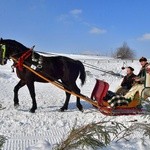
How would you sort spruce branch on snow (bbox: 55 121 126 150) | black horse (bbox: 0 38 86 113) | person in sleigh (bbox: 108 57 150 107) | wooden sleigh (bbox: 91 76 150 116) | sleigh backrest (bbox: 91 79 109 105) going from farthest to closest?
1. black horse (bbox: 0 38 86 113)
2. sleigh backrest (bbox: 91 79 109 105)
3. person in sleigh (bbox: 108 57 150 107)
4. wooden sleigh (bbox: 91 76 150 116)
5. spruce branch on snow (bbox: 55 121 126 150)

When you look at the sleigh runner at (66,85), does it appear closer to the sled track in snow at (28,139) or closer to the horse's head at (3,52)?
the horse's head at (3,52)

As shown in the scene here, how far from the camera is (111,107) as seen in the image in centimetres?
905

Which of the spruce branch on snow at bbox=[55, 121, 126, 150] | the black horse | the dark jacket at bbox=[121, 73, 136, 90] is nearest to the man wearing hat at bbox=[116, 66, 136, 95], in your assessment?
the dark jacket at bbox=[121, 73, 136, 90]

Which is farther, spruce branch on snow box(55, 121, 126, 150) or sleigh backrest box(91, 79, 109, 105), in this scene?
sleigh backrest box(91, 79, 109, 105)

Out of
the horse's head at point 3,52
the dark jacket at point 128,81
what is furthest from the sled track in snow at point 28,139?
the horse's head at point 3,52

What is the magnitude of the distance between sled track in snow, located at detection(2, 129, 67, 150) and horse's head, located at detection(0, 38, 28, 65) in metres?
3.33

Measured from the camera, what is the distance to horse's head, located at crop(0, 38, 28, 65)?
10.2 meters

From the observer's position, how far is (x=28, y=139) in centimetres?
679

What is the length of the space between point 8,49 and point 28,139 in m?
4.06

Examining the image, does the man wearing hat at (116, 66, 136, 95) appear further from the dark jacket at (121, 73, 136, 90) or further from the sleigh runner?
the sleigh runner

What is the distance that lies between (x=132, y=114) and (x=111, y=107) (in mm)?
542

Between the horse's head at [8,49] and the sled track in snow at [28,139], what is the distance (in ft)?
10.9

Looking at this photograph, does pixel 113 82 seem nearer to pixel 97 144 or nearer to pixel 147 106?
pixel 147 106

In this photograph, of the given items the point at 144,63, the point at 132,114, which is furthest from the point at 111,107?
the point at 144,63
